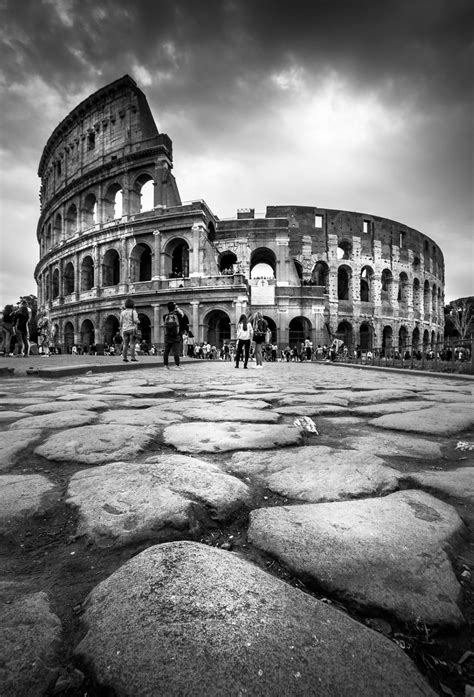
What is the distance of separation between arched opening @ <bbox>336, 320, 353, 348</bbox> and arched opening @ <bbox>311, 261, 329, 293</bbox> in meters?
3.42

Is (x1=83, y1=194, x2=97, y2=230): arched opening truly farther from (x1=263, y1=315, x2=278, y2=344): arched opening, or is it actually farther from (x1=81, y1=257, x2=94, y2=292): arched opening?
(x1=263, y1=315, x2=278, y2=344): arched opening

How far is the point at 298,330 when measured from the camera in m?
23.3

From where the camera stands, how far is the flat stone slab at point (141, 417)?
73.1 inches

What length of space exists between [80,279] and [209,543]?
26.1m

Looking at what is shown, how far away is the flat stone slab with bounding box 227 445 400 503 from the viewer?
1006 millimetres

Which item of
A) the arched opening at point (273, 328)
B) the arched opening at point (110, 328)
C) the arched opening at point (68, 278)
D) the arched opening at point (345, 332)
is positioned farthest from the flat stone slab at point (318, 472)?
the arched opening at point (68, 278)

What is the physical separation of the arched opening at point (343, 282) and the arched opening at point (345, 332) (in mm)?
2144

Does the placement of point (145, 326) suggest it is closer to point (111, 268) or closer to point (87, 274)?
point (111, 268)

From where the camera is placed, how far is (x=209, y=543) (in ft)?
2.49

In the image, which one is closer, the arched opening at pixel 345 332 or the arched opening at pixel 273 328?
the arched opening at pixel 273 328

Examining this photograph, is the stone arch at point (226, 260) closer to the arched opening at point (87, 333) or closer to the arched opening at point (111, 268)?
the arched opening at point (111, 268)

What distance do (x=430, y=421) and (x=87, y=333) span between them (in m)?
25.0

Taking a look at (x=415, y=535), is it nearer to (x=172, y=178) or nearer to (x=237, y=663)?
(x=237, y=663)

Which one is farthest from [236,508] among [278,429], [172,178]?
[172,178]
